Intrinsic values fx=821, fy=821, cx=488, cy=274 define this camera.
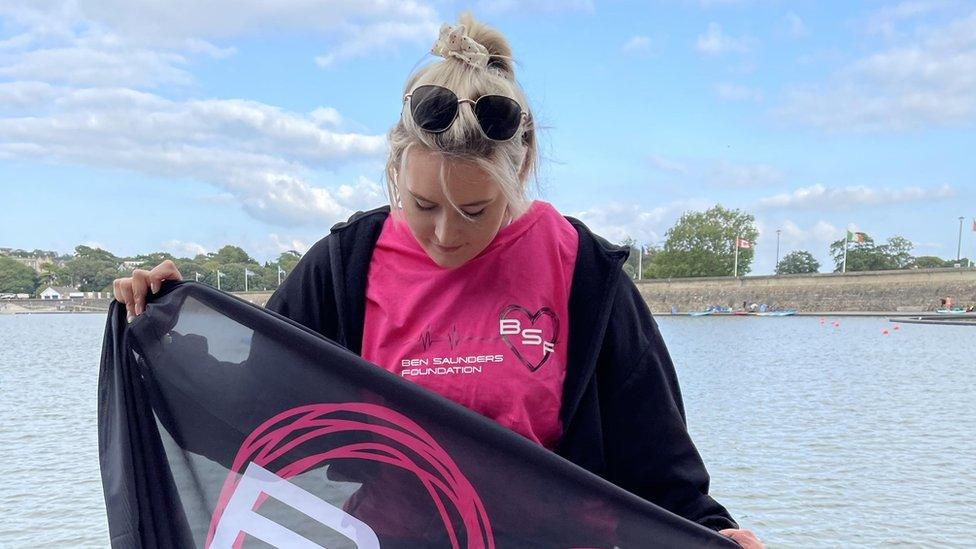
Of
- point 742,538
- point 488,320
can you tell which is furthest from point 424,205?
point 742,538

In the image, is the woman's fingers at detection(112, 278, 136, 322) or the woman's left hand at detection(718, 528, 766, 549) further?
the woman's fingers at detection(112, 278, 136, 322)

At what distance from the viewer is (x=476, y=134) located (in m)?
1.66

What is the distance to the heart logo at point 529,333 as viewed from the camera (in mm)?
1791

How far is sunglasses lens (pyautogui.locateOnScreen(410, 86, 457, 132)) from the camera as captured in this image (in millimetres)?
1675

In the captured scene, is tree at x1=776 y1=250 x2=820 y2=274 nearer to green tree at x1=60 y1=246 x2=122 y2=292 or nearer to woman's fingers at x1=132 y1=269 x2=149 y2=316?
green tree at x1=60 y1=246 x2=122 y2=292

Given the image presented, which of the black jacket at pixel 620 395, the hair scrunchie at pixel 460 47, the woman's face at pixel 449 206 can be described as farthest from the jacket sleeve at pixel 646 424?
the hair scrunchie at pixel 460 47

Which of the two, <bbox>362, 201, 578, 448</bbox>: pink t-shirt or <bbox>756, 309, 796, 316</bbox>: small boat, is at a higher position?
<bbox>362, 201, 578, 448</bbox>: pink t-shirt

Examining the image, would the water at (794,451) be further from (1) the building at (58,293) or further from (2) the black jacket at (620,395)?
(1) the building at (58,293)

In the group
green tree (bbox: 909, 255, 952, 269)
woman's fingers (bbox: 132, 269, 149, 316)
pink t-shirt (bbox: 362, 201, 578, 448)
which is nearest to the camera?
pink t-shirt (bbox: 362, 201, 578, 448)

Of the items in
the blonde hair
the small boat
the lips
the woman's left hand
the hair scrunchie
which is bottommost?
the small boat

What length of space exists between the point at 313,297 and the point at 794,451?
9.90 metres

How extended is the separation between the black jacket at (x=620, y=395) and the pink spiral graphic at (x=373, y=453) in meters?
0.25

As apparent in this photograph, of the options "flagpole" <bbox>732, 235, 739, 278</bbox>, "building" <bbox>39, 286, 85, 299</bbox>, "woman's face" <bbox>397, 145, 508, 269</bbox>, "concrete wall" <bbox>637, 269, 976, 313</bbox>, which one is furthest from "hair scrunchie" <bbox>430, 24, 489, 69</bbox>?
"flagpole" <bbox>732, 235, 739, 278</bbox>

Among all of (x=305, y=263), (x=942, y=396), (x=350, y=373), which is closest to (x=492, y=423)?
(x=350, y=373)
